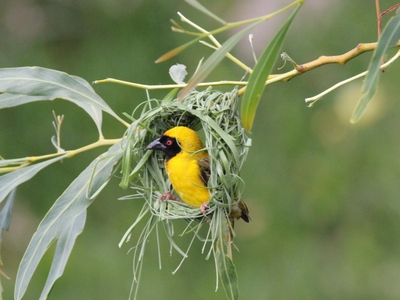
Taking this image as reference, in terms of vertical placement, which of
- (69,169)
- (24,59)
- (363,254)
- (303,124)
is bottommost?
(363,254)

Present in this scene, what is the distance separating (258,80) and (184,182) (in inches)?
38.6

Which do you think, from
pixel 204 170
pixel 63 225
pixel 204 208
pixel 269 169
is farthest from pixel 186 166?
pixel 269 169

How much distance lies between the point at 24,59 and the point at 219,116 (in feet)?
13.5

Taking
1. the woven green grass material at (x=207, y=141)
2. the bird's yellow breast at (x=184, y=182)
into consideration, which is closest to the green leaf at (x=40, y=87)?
the woven green grass material at (x=207, y=141)

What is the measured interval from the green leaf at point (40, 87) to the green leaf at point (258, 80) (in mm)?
1039

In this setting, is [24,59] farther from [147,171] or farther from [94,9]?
[147,171]

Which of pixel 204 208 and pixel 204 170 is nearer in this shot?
pixel 204 208

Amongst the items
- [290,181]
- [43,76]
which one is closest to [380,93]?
[290,181]

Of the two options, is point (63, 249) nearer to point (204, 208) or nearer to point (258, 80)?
point (204, 208)

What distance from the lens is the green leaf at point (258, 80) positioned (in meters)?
1.66

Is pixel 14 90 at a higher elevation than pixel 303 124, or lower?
higher

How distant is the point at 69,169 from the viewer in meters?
6.03

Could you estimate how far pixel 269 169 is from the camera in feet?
18.7

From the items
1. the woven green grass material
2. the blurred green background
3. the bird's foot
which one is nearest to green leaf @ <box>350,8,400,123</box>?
the woven green grass material
